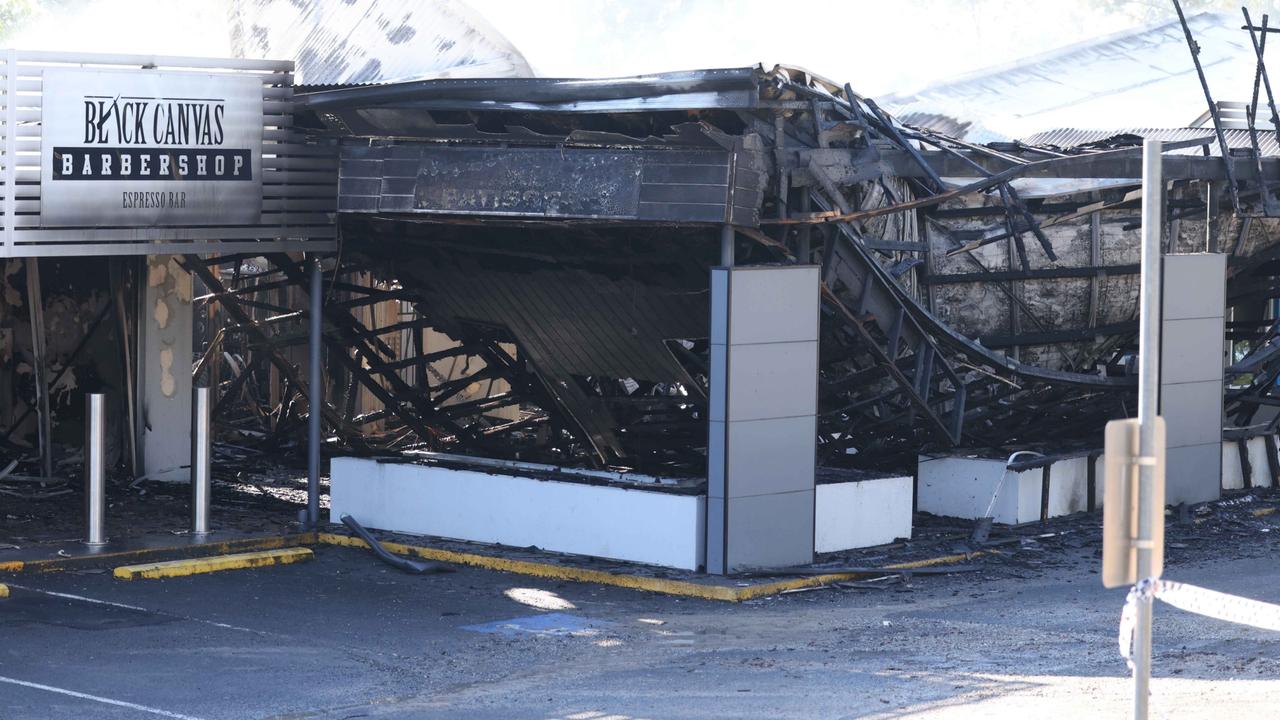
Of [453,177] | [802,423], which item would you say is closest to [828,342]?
[802,423]

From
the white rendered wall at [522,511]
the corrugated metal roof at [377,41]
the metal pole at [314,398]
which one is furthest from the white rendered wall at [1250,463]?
the metal pole at [314,398]

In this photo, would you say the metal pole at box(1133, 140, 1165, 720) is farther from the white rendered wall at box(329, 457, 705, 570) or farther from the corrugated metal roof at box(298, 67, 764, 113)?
the white rendered wall at box(329, 457, 705, 570)

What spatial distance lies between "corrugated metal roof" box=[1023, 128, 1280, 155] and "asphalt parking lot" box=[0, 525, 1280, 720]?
6.20 meters

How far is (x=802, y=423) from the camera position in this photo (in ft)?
50.0

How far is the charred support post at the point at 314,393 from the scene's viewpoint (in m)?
16.9

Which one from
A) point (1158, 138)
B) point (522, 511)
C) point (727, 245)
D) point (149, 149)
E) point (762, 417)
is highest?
point (1158, 138)

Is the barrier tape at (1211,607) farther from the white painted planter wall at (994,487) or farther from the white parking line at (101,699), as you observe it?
the white painted planter wall at (994,487)

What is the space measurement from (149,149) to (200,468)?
314 centimetres

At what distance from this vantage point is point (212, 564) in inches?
600

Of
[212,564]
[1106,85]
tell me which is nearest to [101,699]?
[212,564]

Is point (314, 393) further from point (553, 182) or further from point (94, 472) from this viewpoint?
point (553, 182)

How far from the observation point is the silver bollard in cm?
1644

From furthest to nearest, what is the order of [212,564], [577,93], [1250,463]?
[1250,463]
[212,564]
[577,93]

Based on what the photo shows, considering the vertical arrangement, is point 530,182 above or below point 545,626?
above
